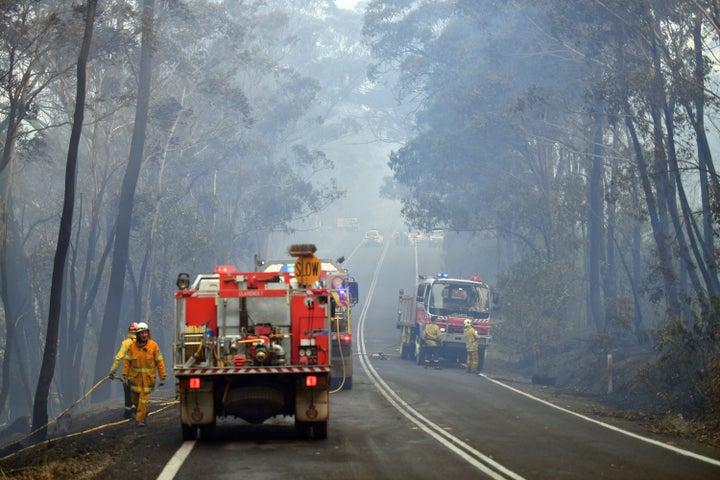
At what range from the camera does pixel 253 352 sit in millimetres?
13766

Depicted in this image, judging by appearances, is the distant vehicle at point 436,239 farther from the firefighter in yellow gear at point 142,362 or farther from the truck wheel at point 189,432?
the truck wheel at point 189,432

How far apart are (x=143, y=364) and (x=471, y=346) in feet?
59.1

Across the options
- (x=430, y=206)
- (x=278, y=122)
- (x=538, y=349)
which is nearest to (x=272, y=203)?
(x=278, y=122)

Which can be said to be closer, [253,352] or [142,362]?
[253,352]

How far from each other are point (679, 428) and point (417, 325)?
1912cm

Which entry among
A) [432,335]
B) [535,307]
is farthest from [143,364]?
[535,307]

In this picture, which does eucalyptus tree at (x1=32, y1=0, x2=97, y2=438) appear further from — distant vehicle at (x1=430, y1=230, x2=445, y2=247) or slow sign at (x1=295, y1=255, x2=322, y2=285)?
distant vehicle at (x1=430, y1=230, x2=445, y2=247)

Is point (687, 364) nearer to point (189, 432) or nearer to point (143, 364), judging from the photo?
point (143, 364)

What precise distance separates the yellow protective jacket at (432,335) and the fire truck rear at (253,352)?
1898cm

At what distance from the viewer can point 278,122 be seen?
6569 cm

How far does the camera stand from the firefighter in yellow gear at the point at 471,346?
3234cm

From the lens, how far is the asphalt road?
11672 mm

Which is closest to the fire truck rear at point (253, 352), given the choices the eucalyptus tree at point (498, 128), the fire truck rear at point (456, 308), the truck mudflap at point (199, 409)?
the truck mudflap at point (199, 409)

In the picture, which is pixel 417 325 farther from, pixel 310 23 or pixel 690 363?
pixel 310 23
